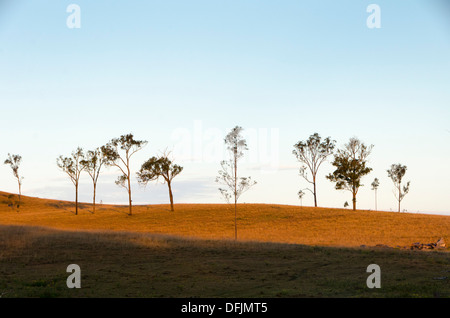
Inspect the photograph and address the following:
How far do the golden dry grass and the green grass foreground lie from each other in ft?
35.2

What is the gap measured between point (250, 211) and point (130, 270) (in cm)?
4990

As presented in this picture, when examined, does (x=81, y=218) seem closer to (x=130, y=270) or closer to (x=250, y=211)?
(x=250, y=211)

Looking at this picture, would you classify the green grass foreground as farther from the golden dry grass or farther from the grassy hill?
the golden dry grass

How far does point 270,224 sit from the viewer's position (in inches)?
2211

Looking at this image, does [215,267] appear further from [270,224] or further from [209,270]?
[270,224]

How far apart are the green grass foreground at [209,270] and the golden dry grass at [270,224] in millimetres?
10730

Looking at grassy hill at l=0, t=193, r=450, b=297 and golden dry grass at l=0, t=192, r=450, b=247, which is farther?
golden dry grass at l=0, t=192, r=450, b=247

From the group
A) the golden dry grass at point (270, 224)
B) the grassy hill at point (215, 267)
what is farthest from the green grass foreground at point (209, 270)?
the golden dry grass at point (270, 224)

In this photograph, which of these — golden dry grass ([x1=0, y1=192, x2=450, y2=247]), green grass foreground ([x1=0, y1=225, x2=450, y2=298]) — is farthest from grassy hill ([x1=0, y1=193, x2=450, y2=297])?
golden dry grass ([x1=0, y1=192, x2=450, y2=247])

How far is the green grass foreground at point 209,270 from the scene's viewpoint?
1552 cm

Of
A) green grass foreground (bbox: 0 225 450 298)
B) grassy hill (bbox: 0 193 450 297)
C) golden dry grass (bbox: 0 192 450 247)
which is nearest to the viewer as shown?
green grass foreground (bbox: 0 225 450 298)

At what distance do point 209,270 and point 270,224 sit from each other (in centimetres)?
3657

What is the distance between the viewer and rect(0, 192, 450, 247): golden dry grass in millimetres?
41781

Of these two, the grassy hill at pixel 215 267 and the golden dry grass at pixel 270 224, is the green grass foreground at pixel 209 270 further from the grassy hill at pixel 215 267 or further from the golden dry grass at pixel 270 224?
the golden dry grass at pixel 270 224
